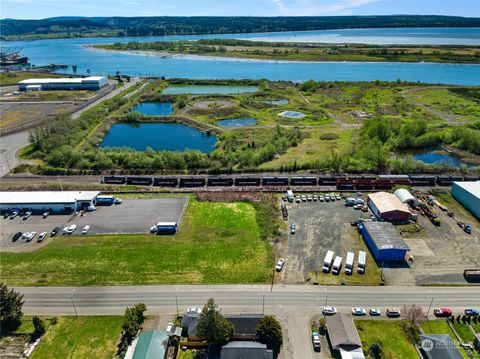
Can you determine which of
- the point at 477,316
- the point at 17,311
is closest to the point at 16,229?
the point at 17,311

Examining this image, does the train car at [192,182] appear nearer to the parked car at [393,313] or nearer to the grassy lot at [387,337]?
the grassy lot at [387,337]

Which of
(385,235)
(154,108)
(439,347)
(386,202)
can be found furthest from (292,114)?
(439,347)

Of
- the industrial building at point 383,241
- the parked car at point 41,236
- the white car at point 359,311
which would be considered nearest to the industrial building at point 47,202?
the parked car at point 41,236

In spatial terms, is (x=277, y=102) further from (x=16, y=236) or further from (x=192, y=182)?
(x=16, y=236)

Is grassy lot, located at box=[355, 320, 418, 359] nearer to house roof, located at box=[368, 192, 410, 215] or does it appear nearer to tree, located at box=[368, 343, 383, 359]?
tree, located at box=[368, 343, 383, 359]

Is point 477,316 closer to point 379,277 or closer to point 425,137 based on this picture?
point 379,277

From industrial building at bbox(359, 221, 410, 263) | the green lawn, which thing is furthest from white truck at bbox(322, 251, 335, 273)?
the green lawn

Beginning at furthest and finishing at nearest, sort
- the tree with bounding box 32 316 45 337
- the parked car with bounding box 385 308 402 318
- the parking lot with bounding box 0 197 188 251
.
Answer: the parking lot with bounding box 0 197 188 251 → the parked car with bounding box 385 308 402 318 → the tree with bounding box 32 316 45 337
